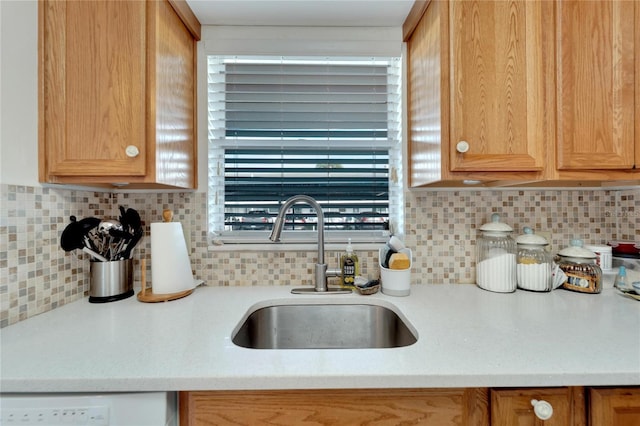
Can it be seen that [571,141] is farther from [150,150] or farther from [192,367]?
[150,150]

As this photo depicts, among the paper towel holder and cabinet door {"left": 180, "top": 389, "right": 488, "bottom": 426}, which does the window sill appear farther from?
cabinet door {"left": 180, "top": 389, "right": 488, "bottom": 426}

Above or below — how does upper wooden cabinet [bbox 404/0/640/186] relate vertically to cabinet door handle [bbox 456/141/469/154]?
above

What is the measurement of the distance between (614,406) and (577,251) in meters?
0.76

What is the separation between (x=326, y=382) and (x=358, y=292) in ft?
2.00

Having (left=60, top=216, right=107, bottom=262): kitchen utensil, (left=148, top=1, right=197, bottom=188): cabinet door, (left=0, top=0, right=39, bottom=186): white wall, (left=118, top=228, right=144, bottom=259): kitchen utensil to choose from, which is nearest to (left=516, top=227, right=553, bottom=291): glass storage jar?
(left=148, top=1, right=197, bottom=188): cabinet door

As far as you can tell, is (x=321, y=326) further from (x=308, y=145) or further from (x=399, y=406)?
(x=308, y=145)

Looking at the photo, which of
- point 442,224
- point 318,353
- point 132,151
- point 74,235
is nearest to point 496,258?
point 442,224

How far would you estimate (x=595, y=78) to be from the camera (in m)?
1.02

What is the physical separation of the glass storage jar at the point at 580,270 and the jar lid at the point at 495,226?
0.93 feet

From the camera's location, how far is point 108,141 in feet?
3.29

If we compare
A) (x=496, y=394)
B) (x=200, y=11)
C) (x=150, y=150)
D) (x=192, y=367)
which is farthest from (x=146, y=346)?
(x=200, y=11)

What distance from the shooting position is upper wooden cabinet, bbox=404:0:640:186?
1016mm

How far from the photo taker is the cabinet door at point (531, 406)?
0.67 metres

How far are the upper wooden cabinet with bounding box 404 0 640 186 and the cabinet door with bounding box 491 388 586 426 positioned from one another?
0.66 m
